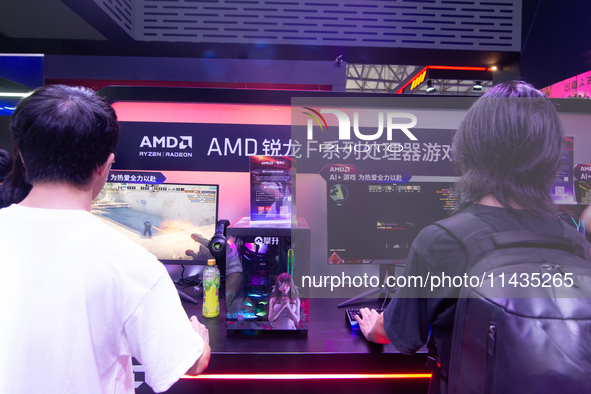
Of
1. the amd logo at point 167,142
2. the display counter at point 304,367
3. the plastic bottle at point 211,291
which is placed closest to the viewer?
the display counter at point 304,367

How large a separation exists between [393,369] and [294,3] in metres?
2.35

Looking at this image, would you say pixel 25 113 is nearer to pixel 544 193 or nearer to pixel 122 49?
pixel 544 193

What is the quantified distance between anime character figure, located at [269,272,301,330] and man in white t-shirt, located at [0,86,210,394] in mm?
639

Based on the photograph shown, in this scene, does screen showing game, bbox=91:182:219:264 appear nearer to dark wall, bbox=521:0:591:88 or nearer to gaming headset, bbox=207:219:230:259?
gaming headset, bbox=207:219:230:259

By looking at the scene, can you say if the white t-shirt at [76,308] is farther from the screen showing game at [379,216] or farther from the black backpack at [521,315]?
the screen showing game at [379,216]

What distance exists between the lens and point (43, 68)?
2.39 metres

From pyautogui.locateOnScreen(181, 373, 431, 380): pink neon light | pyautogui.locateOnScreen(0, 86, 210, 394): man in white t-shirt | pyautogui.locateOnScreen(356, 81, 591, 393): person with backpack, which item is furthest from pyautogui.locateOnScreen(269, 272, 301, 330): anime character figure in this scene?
pyautogui.locateOnScreen(0, 86, 210, 394): man in white t-shirt

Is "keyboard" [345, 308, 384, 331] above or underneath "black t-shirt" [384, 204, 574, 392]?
underneath

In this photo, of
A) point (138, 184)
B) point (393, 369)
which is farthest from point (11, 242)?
point (393, 369)

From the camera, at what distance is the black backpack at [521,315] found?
65 centimetres

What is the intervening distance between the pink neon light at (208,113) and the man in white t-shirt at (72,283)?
1.20 m

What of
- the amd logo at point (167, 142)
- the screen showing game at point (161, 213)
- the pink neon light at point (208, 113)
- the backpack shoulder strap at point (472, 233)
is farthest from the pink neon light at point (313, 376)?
the pink neon light at point (208, 113)

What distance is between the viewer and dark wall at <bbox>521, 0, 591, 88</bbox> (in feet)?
6.66

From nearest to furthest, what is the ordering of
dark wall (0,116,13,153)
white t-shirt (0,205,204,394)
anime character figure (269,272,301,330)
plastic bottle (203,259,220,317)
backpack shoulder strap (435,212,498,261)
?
white t-shirt (0,205,204,394), backpack shoulder strap (435,212,498,261), anime character figure (269,272,301,330), plastic bottle (203,259,220,317), dark wall (0,116,13,153)
